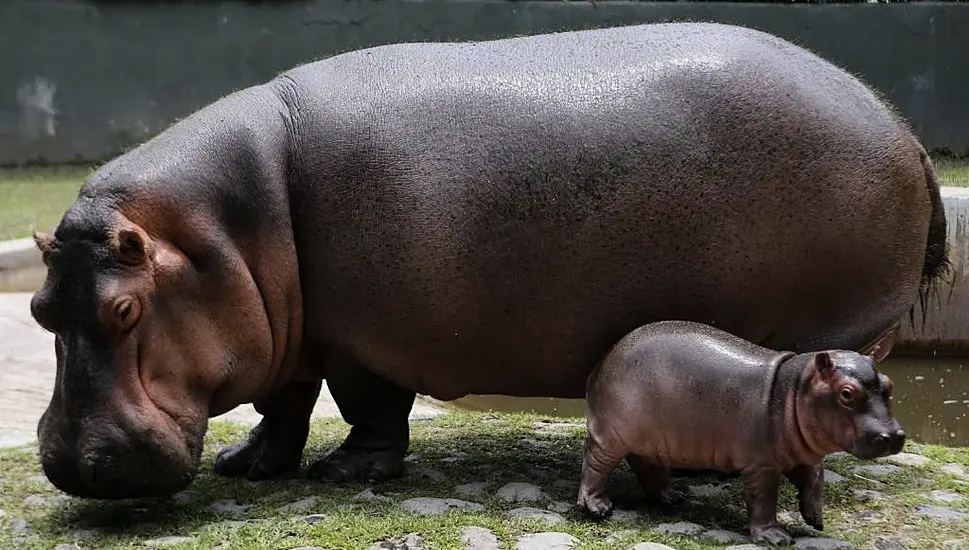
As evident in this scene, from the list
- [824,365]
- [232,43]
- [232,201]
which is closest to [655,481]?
[824,365]

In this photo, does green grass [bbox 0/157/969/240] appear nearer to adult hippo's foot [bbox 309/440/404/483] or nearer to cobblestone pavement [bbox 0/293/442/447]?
cobblestone pavement [bbox 0/293/442/447]

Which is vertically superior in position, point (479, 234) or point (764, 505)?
point (479, 234)

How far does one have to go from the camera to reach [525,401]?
6047 mm

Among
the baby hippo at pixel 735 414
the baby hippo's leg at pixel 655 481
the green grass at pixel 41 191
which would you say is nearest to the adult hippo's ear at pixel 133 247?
the baby hippo at pixel 735 414

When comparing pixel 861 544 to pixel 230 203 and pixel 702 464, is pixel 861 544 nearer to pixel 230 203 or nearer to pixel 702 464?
pixel 702 464

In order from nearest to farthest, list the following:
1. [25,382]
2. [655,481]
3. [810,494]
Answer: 1. [810,494]
2. [655,481]
3. [25,382]

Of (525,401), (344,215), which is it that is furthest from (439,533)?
(525,401)

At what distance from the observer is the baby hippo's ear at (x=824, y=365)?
8.32 ft

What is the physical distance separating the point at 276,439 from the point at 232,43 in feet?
31.1

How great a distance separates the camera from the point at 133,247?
2.88 m

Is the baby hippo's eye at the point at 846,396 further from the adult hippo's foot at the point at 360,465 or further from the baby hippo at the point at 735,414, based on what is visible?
the adult hippo's foot at the point at 360,465

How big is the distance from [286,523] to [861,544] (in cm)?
147

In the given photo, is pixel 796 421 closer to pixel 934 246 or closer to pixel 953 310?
pixel 934 246

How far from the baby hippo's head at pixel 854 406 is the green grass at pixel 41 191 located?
21.7 ft
